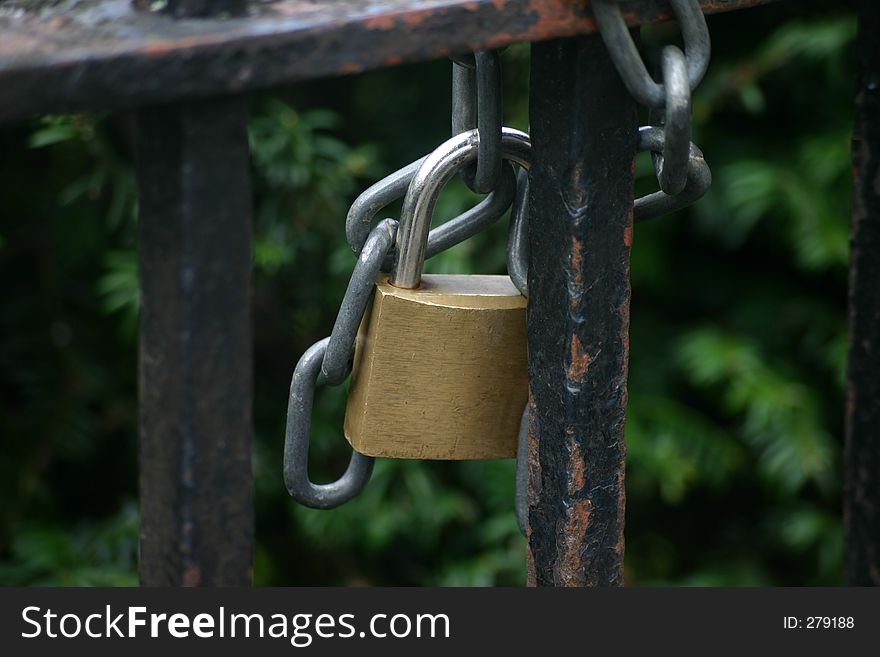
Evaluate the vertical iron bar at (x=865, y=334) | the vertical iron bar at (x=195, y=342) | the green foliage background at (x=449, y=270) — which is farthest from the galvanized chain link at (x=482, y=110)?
the green foliage background at (x=449, y=270)

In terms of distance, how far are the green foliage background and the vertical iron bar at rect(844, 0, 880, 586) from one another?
0.70 m

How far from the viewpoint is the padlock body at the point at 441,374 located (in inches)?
25.0

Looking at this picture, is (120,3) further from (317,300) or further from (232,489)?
(317,300)

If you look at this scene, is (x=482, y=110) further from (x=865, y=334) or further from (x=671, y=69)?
(x=865, y=334)

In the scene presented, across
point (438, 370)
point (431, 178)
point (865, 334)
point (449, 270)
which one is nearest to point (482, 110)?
point (431, 178)

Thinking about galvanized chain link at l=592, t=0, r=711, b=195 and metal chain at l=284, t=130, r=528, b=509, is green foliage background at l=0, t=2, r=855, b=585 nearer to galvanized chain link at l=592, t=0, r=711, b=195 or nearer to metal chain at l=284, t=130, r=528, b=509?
metal chain at l=284, t=130, r=528, b=509

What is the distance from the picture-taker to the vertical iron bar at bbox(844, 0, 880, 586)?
0.75 meters

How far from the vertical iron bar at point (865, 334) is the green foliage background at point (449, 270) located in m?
0.70

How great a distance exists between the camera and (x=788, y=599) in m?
0.77

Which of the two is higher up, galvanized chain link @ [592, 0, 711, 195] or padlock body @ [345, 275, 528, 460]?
galvanized chain link @ [592, 0, 711, 195]

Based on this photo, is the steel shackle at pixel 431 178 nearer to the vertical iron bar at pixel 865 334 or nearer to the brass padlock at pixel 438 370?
the brass padlock at pixel 438 370

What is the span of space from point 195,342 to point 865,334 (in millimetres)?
563

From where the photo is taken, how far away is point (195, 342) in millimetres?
434

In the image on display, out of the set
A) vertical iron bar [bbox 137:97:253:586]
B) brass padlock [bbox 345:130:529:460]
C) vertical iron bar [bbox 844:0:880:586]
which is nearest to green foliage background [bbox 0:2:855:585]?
vertical iron bar [bbox 844:0:880:586]
